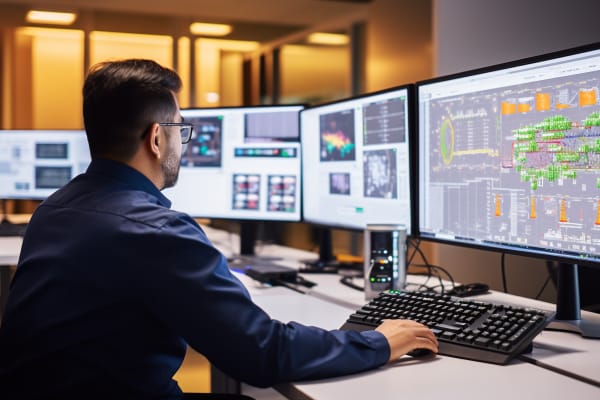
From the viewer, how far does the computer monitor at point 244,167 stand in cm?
221

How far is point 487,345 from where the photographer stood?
1077 mm

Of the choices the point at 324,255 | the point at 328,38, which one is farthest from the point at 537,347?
the point at 328,38

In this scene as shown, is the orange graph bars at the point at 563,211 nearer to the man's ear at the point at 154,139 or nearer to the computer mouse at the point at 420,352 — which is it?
the computer mouse at the point at 420,352

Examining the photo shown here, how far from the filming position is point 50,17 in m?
6.25

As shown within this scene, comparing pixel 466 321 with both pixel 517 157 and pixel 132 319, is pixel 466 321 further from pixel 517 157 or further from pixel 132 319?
pixel 132 319

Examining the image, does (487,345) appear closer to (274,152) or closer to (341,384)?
(341,384)

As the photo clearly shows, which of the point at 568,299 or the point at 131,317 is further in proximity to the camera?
the point at 568,299

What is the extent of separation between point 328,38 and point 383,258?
17.1 feet

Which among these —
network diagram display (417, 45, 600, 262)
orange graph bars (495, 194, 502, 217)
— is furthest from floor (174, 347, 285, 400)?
orange graph bars (495, 194, 502, 217)

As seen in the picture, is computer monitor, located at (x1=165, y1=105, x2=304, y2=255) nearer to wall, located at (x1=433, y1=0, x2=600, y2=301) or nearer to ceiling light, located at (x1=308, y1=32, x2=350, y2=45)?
wall, located at (x1=433, y1=0, x2=600, y2=301)

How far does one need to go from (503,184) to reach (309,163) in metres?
0.87

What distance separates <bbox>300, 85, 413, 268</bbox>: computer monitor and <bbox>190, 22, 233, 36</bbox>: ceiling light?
4.86 meters

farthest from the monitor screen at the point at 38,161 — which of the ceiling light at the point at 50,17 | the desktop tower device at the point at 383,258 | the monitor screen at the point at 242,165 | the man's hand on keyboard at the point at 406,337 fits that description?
the ceiling light at the point at 50,17

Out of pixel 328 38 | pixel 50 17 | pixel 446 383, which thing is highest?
pixel 50 17
